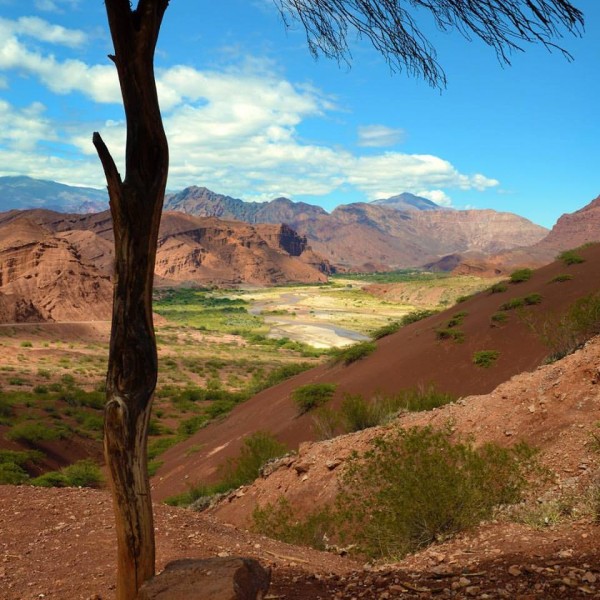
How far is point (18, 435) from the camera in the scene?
2114 centimetres

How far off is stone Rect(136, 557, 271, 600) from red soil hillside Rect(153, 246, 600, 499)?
1234 cm

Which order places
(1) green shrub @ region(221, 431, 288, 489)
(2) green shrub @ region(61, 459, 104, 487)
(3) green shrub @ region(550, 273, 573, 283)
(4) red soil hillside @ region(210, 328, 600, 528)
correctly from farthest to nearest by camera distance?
(3) green shrub @ region(550, 273, 573, 283) < (2) green shrub @ region(61, 459, 104, 487) < (1) green shrub @ region(221, 431, 288, 489) < (4) red soil hillside @ region(210, 328, 600, 528)

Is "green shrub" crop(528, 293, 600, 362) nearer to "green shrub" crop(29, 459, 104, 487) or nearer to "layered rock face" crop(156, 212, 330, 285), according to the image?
"green shrub" crop(29, 459, 104, 487)

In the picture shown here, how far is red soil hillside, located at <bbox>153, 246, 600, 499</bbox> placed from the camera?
56.4 ft

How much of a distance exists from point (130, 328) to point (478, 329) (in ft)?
63.5

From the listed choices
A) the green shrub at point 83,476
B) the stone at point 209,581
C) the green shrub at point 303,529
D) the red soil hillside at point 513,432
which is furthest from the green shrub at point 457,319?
the stone at point 209,581

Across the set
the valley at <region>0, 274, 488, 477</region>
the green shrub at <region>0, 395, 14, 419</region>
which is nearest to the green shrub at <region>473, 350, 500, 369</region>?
the valley at <region>0, 274, 488, 477</region>

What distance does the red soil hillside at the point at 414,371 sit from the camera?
1719cm

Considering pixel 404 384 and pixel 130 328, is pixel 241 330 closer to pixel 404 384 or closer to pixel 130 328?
pixel 404 384

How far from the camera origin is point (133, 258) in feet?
11.2

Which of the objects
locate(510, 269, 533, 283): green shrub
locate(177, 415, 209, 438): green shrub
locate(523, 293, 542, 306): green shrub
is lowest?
locate(177, 415, 209, 438): green shrub

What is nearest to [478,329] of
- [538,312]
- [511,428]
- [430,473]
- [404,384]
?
[538,312]

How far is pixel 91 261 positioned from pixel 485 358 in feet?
338

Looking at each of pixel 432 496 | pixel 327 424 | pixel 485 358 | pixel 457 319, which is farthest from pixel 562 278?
pixel 432 496
